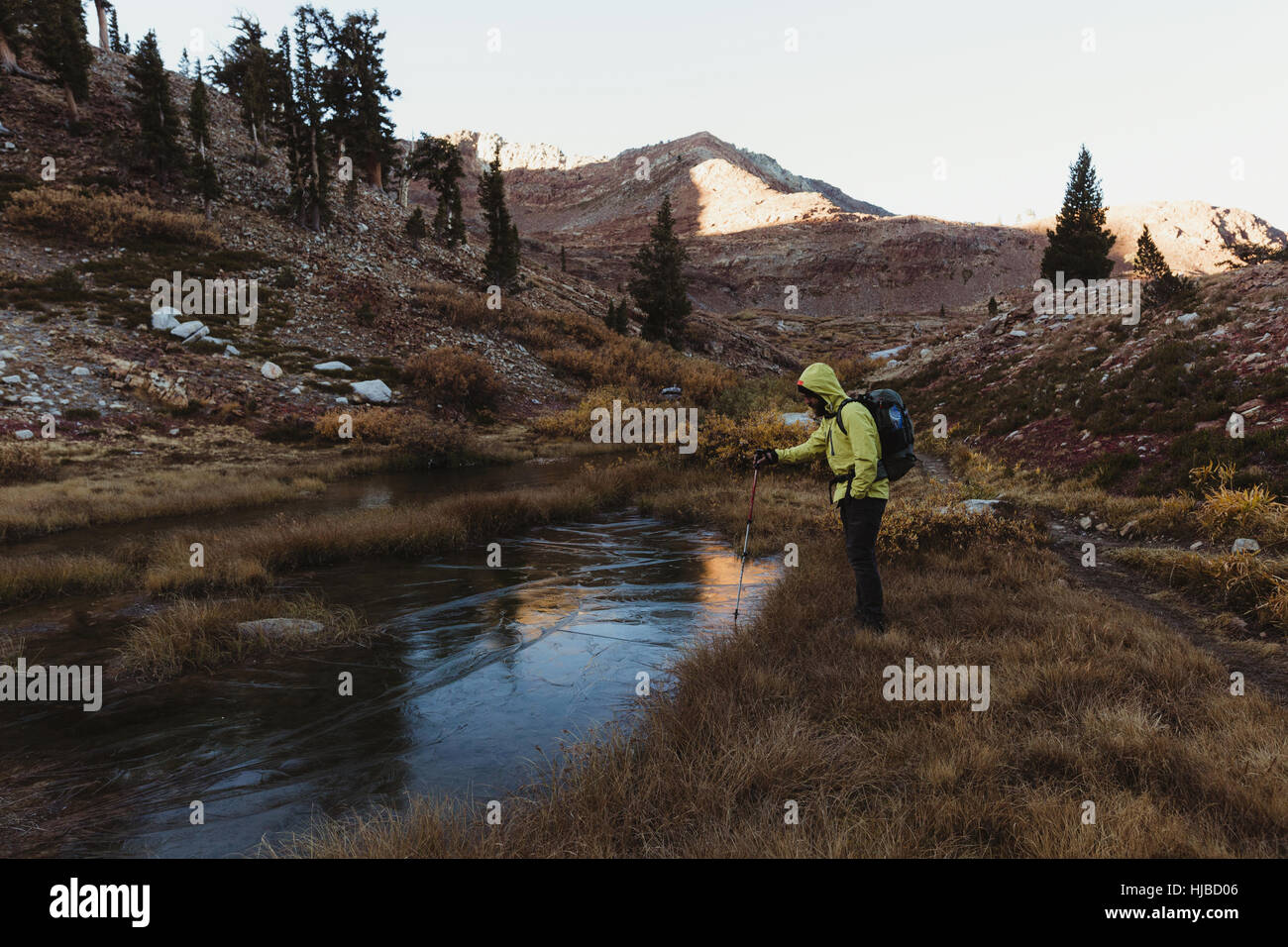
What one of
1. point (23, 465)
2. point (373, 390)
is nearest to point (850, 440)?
point (23, 465)

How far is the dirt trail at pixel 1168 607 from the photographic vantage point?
5289mm

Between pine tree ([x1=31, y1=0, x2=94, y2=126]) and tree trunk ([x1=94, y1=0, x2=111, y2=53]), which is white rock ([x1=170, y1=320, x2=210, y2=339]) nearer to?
pine tree ([x1=31, y1=0, x2=94, y2=126])

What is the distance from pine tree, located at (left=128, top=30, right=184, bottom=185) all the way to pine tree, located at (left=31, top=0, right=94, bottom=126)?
11.4 ft

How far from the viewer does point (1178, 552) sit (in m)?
7.94

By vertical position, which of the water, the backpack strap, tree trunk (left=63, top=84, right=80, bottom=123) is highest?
tree trunk (left=63, top=84, right=80, bottom=123)

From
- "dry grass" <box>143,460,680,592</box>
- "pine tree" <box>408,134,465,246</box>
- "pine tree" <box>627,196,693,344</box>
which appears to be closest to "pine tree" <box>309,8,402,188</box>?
"pine tree" <box>408,134,465,246</box>

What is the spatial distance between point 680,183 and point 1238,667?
19835 centimetres

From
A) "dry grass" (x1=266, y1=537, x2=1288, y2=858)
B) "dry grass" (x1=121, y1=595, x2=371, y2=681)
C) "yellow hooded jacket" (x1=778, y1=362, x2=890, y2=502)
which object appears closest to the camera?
"dry grass" (x1=266, y1=537, x2=1288, y2=858)

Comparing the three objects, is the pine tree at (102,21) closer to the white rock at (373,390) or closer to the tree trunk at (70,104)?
the tree trunk at (70,104)

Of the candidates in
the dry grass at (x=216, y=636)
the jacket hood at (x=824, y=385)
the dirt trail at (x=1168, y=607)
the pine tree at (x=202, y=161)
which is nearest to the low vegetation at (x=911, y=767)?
the dirt trail at (x=1168, y=607)

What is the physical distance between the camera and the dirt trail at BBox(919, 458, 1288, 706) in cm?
529

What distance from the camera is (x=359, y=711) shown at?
20.0ft
